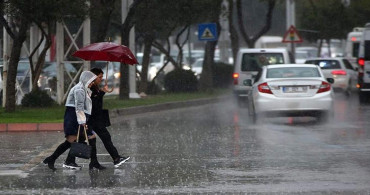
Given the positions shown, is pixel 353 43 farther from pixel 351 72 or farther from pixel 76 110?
pixel 76 110

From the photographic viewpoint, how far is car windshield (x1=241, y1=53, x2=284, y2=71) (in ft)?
90.7

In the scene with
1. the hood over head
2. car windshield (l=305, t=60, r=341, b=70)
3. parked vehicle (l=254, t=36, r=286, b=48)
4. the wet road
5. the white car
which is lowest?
the wet road

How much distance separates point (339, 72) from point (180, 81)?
571 centimetres

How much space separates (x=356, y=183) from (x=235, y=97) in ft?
57.9

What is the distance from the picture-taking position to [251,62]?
2798cm

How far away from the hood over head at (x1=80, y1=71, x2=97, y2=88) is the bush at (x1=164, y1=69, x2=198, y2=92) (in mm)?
21900

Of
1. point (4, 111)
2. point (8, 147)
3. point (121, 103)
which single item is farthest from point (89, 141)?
point (121, 103)

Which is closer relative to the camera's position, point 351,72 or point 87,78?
point 87,78

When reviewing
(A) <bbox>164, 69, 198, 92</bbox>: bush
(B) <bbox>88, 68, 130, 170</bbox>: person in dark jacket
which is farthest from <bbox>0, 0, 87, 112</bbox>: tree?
(A) <bbox>164, 69, 198, 92</bbox>: bush

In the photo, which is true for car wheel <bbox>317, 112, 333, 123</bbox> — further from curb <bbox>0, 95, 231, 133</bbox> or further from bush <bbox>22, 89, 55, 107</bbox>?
bush <bbox>22, 89, 55, 107</bbox>

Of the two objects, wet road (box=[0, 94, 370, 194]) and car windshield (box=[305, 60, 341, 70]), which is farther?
car windshield (box=[305, 60, 341, 70])

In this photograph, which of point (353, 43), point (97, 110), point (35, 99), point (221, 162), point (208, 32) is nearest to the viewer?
point (97, 110)

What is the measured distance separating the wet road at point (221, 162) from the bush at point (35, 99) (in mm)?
4969

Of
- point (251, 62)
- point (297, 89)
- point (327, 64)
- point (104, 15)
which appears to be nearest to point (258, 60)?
point (251, 62)
